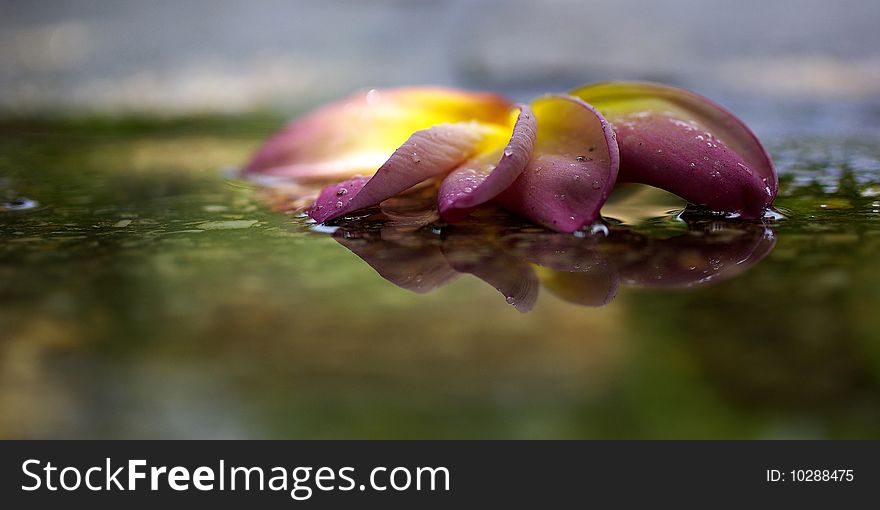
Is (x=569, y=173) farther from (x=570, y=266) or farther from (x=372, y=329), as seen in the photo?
(x=372, y=329)

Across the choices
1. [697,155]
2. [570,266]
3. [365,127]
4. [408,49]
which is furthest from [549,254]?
[408,49]

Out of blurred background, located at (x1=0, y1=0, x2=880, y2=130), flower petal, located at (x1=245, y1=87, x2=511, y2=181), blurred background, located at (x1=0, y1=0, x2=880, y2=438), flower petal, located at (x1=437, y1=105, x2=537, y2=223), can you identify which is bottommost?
blurred background, located at (x1=0, y1=0, x2=880, y2=438)

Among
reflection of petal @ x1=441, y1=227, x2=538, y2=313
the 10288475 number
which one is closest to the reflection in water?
reflection of petal @ x1=441, y1=227, x2=538, y2=313

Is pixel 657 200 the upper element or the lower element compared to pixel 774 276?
upper

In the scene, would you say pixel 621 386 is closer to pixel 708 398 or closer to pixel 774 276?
pixel 708 398

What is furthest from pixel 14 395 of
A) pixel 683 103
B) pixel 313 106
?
pixel 313 106

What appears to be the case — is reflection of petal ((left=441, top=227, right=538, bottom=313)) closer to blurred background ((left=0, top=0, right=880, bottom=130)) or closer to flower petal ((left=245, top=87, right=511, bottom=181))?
flower petal ((left=245, top=87, right=511, bottom=181))
